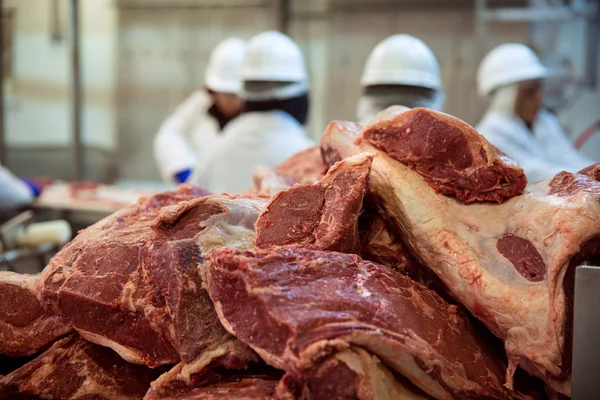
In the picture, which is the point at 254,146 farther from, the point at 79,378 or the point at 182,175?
the point at 79,378

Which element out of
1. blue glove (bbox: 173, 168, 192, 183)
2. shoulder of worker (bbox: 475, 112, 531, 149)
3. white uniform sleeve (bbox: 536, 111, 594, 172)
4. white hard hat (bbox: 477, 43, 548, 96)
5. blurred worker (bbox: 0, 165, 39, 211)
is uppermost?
white hard hat (bbox: 477, 43, 548, 96)

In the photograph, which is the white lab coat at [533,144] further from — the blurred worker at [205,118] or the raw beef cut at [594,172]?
the raw beef cut at [594,172]

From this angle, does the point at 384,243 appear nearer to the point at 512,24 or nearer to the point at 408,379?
the point at 408,379

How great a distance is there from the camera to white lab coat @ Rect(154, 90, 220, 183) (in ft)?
23.6

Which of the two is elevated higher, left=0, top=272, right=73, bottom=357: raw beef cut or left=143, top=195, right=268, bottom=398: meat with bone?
left=143, top=195, right=268, bottom=398: meat with bone

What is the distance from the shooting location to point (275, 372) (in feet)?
5.31

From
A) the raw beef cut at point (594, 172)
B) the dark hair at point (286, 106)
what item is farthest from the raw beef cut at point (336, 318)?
the dark hair at point (286, 106)

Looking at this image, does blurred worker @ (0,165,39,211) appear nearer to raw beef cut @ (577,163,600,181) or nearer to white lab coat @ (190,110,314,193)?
white lab coat @ (190,110,314,193)

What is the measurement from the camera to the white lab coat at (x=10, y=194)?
196 inches

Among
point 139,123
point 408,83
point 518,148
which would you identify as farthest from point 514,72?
point 139,123

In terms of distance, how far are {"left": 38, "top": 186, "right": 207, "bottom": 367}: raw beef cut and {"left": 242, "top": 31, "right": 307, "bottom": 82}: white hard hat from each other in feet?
10.3

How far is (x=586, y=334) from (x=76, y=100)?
8.59m

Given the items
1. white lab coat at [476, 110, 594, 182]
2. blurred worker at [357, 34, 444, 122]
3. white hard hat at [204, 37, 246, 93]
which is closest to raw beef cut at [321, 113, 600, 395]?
blurred worker at [357, 34, 444, 122]

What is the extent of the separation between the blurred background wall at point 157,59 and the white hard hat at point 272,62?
3.21 metres
